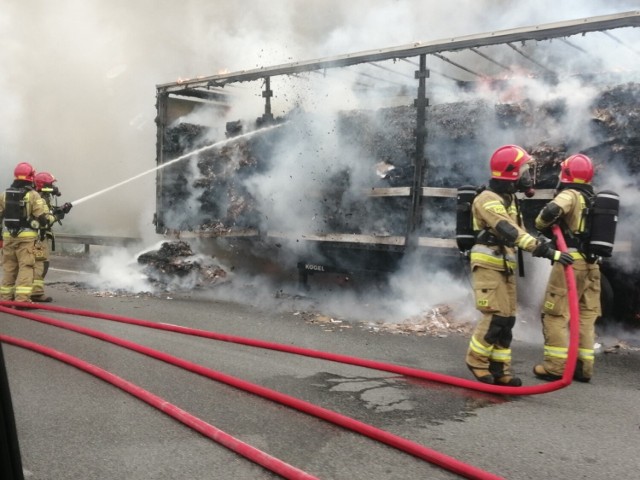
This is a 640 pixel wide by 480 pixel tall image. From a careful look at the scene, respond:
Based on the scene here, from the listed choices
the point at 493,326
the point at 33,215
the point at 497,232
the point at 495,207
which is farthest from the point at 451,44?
the point at 33,215

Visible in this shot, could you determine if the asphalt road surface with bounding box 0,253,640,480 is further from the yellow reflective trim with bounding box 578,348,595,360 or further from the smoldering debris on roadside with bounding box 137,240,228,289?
the smoldering debris on roadside with bounding box 137,240,228,289

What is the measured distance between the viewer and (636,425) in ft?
10.9

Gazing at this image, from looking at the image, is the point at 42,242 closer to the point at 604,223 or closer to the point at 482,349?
the point at 482,349

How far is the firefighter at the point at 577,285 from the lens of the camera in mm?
4234

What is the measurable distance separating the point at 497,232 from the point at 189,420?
7.42ft

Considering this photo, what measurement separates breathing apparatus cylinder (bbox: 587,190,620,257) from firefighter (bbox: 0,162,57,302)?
19.1ft

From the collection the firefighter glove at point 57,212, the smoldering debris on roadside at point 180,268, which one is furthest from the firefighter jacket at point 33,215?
the smoldering debris on roadside at point 180,268

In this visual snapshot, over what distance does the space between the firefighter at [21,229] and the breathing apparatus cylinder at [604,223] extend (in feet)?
19.1

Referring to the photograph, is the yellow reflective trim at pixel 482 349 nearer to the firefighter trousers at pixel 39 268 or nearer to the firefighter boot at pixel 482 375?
the firefighter boot at pixel 482 375

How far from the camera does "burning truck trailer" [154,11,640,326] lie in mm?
5473

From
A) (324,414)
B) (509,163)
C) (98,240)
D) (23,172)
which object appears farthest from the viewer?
(98,240)

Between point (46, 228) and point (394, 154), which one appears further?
point (46, 228)

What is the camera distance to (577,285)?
435cm

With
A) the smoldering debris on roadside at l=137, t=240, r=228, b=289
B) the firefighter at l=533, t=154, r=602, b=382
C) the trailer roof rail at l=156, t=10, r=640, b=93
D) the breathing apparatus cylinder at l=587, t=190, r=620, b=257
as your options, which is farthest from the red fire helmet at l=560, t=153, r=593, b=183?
the smoldering debris on roadside at l=137, t=240, r=228, b=289
